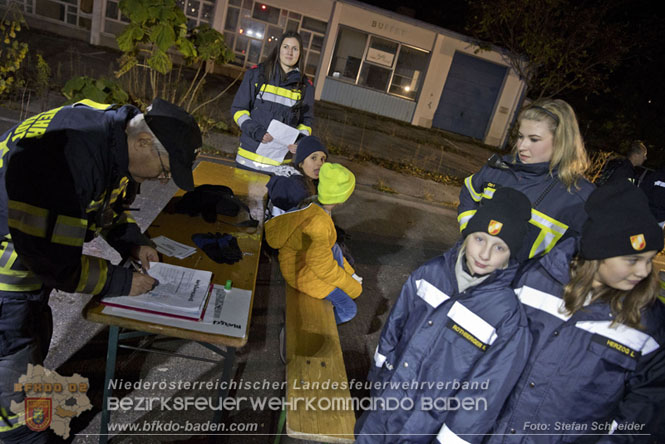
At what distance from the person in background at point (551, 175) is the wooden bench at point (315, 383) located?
1357 mm

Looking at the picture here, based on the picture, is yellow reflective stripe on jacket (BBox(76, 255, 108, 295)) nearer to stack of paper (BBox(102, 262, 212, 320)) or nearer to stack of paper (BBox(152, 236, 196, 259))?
stack of paper (BBox(102, 262, 212, 320))

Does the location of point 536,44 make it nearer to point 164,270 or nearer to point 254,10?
point 254,10

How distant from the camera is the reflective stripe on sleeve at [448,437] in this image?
1.92 metres

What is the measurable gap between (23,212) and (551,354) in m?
2.31

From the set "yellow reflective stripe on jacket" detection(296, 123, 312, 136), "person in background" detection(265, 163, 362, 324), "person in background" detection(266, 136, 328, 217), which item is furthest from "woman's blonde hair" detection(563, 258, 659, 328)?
"yellow reflective stripe on jacket" detection(296, 123, 312, 136)

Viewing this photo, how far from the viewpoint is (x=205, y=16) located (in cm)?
1772

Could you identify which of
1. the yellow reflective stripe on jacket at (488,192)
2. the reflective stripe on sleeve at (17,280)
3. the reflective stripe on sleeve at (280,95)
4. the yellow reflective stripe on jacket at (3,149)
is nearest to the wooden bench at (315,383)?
the reflective stripe on sleeve at (17,280)

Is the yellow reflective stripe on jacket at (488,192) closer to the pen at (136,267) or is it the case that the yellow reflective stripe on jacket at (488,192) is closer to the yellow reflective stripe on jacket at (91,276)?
the pen at (136,267)

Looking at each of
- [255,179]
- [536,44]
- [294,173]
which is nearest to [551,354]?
[294,173]

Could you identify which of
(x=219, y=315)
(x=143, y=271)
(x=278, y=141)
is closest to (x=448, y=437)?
(x=219, y=315)

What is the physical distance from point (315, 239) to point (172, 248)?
3.11ft

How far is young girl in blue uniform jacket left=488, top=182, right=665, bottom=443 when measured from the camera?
1877 mm

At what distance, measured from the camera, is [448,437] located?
1940 millimetres

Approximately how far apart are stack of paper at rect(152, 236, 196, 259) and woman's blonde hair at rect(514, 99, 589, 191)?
238 cm
